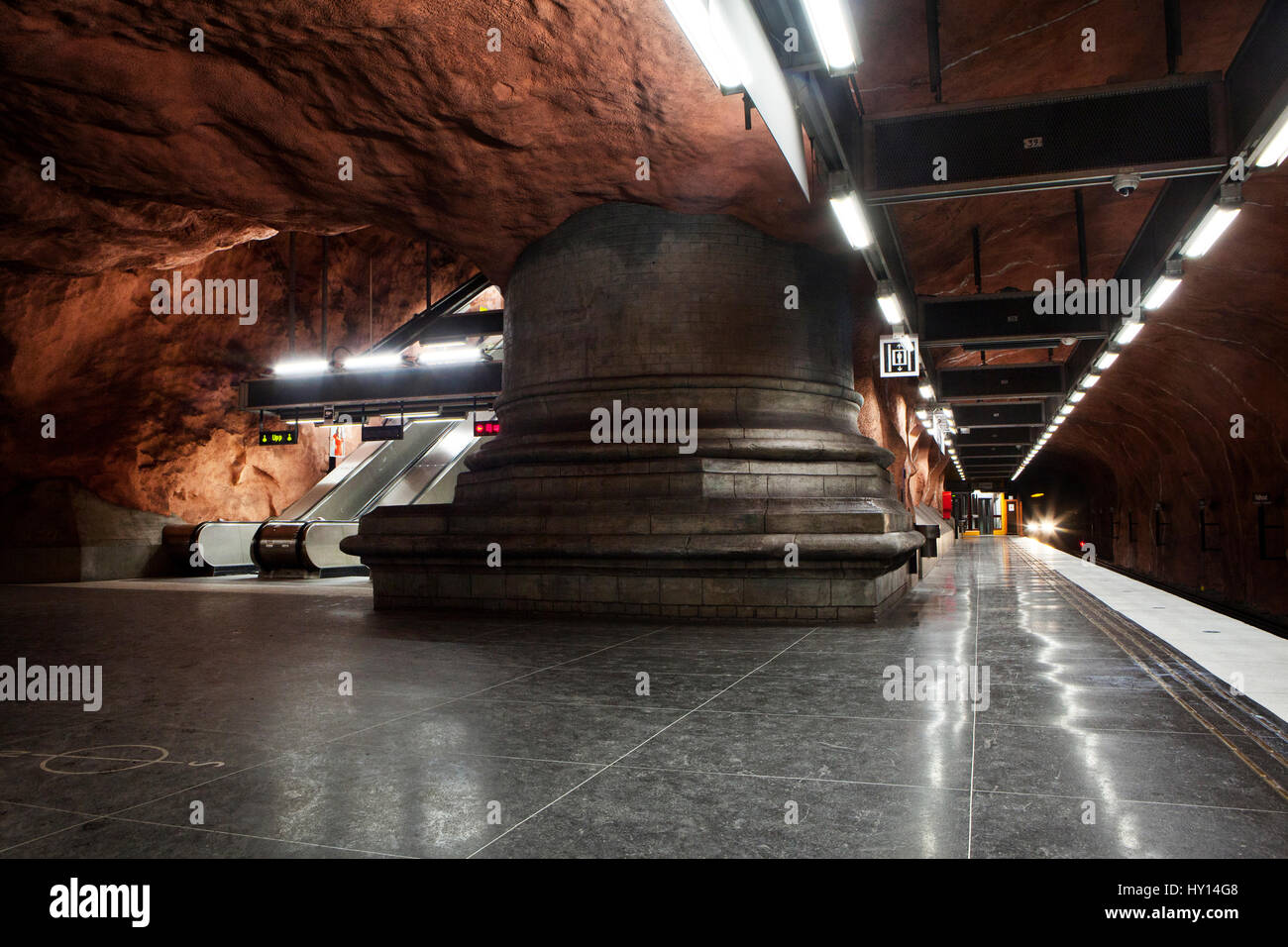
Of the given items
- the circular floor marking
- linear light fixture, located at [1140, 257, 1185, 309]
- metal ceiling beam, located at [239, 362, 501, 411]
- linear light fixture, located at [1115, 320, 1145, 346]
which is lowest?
the circular floor marking

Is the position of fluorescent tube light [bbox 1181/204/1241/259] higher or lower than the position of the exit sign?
higher

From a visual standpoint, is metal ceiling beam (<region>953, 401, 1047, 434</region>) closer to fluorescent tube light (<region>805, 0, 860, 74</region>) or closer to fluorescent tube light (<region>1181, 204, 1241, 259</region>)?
fluorescent tube light (<region>1181, 204, 1241, 259</region>)

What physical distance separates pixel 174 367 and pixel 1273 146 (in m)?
18.9

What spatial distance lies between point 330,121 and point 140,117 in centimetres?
169

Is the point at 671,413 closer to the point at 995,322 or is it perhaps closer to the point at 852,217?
the point at 852,217

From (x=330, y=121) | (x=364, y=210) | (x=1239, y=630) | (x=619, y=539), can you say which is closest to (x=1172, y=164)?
(x=1239, y=630)

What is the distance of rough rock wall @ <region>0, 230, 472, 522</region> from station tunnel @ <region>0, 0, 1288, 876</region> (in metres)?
0.17

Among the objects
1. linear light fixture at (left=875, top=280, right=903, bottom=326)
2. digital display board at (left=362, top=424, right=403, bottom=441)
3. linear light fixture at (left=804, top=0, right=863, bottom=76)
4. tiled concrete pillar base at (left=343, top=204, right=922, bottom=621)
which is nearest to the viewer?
linear light fixture at (left=804, top=0, right=863, bottom=76)

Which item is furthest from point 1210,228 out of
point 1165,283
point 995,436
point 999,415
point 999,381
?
point 995,436

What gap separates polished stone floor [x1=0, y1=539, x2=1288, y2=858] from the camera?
2117mm

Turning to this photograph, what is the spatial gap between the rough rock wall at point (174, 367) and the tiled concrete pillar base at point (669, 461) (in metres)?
8.29

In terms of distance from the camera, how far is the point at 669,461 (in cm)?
823

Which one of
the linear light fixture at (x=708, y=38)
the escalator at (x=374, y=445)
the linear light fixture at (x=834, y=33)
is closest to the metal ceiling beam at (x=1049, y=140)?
the linear light fixture at (x=834, y=33)

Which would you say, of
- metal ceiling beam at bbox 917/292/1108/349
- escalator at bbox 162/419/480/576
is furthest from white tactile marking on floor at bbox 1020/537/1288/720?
escalator at bbox 162/419/480/576
